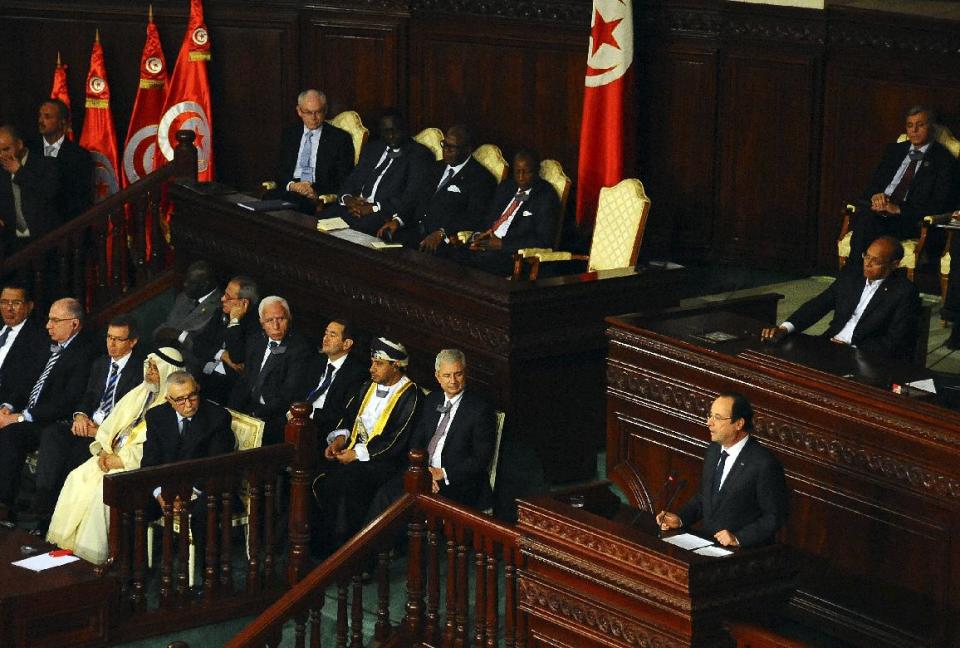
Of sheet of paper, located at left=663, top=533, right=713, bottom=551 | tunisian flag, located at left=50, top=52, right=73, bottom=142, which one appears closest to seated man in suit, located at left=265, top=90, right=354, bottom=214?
tunisian flag, located at left=50, top=52, right=73, bottom=142

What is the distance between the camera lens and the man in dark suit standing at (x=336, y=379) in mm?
8445

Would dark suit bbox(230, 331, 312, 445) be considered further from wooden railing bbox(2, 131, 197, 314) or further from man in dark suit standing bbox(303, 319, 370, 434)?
wooden railing bbox(2, 131, 197, 314)

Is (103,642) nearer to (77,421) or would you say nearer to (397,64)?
(77,421)

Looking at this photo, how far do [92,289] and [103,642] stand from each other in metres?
3.71

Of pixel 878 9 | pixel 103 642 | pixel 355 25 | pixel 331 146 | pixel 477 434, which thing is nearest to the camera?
pixel 103 642

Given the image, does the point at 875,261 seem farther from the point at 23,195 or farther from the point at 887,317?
the point at 23,195

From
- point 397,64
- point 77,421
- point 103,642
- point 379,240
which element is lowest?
point 103,642

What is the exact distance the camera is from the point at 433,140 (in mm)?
10938

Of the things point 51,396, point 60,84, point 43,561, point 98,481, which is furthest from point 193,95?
point 43,561

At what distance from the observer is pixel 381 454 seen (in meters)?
8.11

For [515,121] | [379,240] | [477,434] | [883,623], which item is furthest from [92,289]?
[883,623]

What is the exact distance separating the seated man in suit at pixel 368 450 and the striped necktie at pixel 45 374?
1.74m

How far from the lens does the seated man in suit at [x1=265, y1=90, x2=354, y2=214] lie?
11.0 m

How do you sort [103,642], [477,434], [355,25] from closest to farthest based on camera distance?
[103,642]
[477,434]
[355,25]
